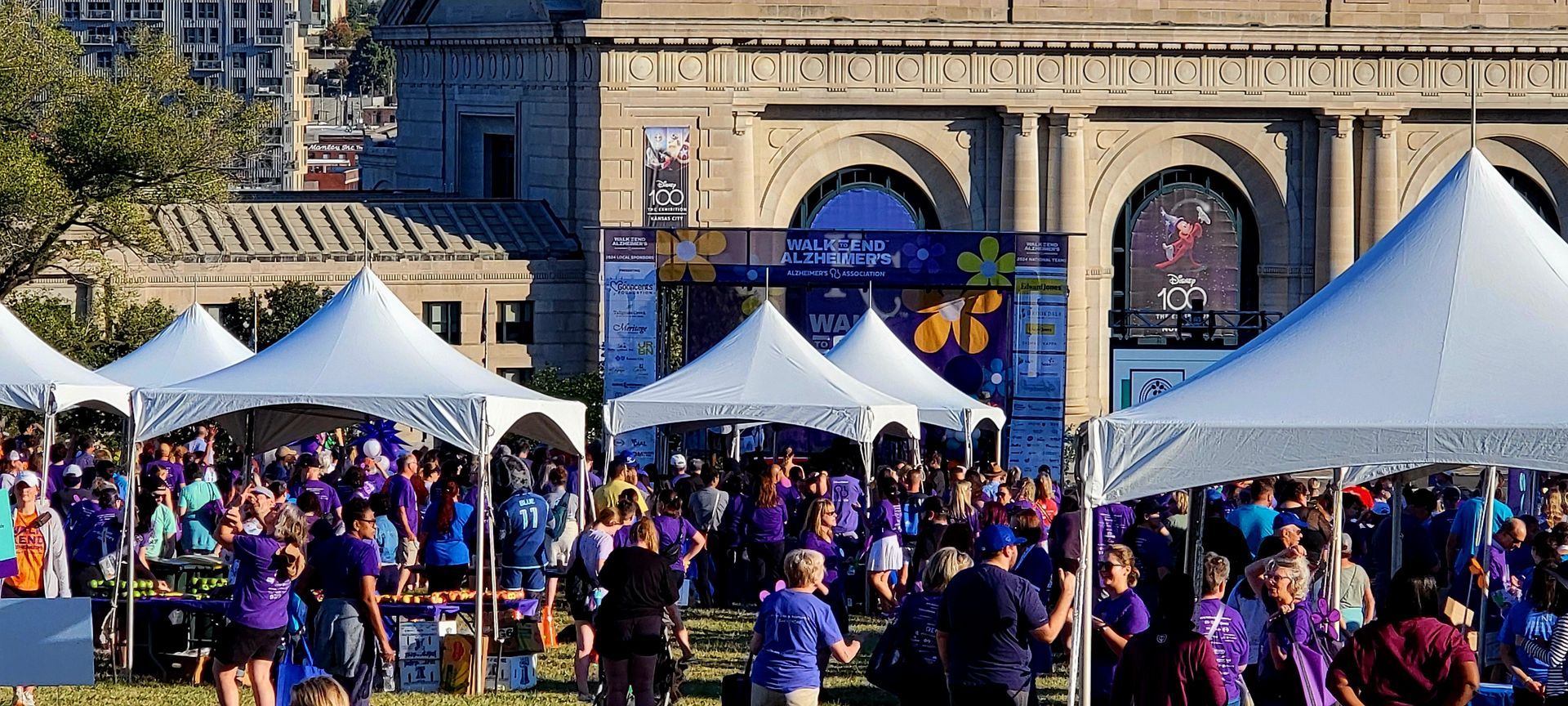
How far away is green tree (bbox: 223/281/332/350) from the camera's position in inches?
1802

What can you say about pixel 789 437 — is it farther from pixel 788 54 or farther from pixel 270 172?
pixel 270 172

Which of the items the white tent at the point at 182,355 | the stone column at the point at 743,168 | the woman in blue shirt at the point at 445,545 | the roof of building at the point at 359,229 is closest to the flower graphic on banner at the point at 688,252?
the white tent at the point at 182,355

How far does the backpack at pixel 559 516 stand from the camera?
875 inches

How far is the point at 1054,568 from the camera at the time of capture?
19.2m

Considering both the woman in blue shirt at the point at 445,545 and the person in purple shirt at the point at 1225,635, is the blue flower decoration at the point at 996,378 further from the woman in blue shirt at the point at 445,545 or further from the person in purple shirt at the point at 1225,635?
the person in purple shirt at the point at 1225,635

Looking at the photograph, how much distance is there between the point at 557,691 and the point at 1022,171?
31.3m

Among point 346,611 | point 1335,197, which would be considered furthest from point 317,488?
point 1335,197

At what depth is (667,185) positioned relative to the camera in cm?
4828

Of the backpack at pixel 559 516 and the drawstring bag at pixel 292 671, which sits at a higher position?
the backpack at pixel 559 516

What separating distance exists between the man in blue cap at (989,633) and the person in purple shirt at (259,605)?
13.2 ft

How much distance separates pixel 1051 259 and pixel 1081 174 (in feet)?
43.5

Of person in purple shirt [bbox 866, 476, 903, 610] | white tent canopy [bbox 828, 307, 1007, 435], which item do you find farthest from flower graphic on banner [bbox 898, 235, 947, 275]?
person in purple shirt [bbox 866, 476, 903, 610]

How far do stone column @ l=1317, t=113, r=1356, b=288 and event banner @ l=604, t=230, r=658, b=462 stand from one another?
18.3 metres

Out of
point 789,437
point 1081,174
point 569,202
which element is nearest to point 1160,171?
point 1081,174
